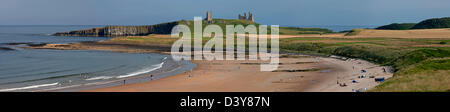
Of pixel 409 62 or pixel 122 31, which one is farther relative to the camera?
pixel 122 31

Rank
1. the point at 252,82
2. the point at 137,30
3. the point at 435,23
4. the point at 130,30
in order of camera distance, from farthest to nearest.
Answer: the point at 137,30
the point at 130,30
the point at 435,23
the point at 252,82

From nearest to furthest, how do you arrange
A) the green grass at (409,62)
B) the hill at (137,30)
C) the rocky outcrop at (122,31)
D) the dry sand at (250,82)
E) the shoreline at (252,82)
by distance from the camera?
the green grass at (409,62) < the shoreline at (252,82) < the dry sand at (250,82) < the hill at (137,30) < the rocky outcrop at (122,31)

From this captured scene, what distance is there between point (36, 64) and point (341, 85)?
37.1 meters

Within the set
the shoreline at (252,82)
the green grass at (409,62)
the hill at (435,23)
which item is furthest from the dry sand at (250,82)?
the hill at (435,23)

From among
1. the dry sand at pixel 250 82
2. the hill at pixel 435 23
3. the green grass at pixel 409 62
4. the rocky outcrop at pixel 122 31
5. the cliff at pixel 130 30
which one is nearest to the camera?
the green grass at pixel 409 62

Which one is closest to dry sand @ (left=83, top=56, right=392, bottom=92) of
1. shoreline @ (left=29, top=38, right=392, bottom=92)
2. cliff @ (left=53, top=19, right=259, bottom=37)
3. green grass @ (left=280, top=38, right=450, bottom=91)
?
shoreline @ (left=29, top=38, right=392, bottom=92)

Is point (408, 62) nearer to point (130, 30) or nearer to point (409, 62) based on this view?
point (409, 62)

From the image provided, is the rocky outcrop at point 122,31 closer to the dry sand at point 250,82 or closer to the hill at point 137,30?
the hill at point 137,30

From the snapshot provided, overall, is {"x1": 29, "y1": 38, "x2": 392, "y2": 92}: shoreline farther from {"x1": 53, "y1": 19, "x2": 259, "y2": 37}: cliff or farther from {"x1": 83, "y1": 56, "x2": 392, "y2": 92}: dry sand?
{"x1": 53, "y1": 19, "x2": 259, "y2": 37}: cliff

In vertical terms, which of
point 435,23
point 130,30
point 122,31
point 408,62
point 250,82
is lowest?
point 250,82

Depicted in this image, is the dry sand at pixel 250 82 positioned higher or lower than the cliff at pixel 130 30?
lower

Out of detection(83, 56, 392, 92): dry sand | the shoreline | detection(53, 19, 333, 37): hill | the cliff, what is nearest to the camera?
the shoreline

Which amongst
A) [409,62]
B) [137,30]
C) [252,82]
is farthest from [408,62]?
[137,30]
